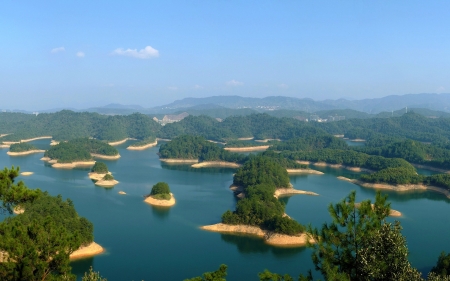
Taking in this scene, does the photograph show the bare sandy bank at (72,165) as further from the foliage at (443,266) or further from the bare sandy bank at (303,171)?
the foliage at (443,266)

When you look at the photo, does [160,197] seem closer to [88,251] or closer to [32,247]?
[88,251]

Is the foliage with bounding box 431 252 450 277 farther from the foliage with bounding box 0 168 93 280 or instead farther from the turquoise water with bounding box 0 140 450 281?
the foliage with bounding box 0 168 93 280

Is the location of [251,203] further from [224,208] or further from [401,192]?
[401,192]

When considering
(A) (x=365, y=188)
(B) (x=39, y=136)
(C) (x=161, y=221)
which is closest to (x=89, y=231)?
(C) (x=161, y=221)

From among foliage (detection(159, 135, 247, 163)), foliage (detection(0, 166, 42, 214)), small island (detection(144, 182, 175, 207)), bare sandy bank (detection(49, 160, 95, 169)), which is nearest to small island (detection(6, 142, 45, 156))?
bare sandy bank (detection(49, 160, 95, 169))

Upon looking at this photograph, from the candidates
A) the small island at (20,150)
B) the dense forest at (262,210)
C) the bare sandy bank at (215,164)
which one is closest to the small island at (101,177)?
the dense forest at (262,210)

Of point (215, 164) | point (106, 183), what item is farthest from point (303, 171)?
point (106, 183)
